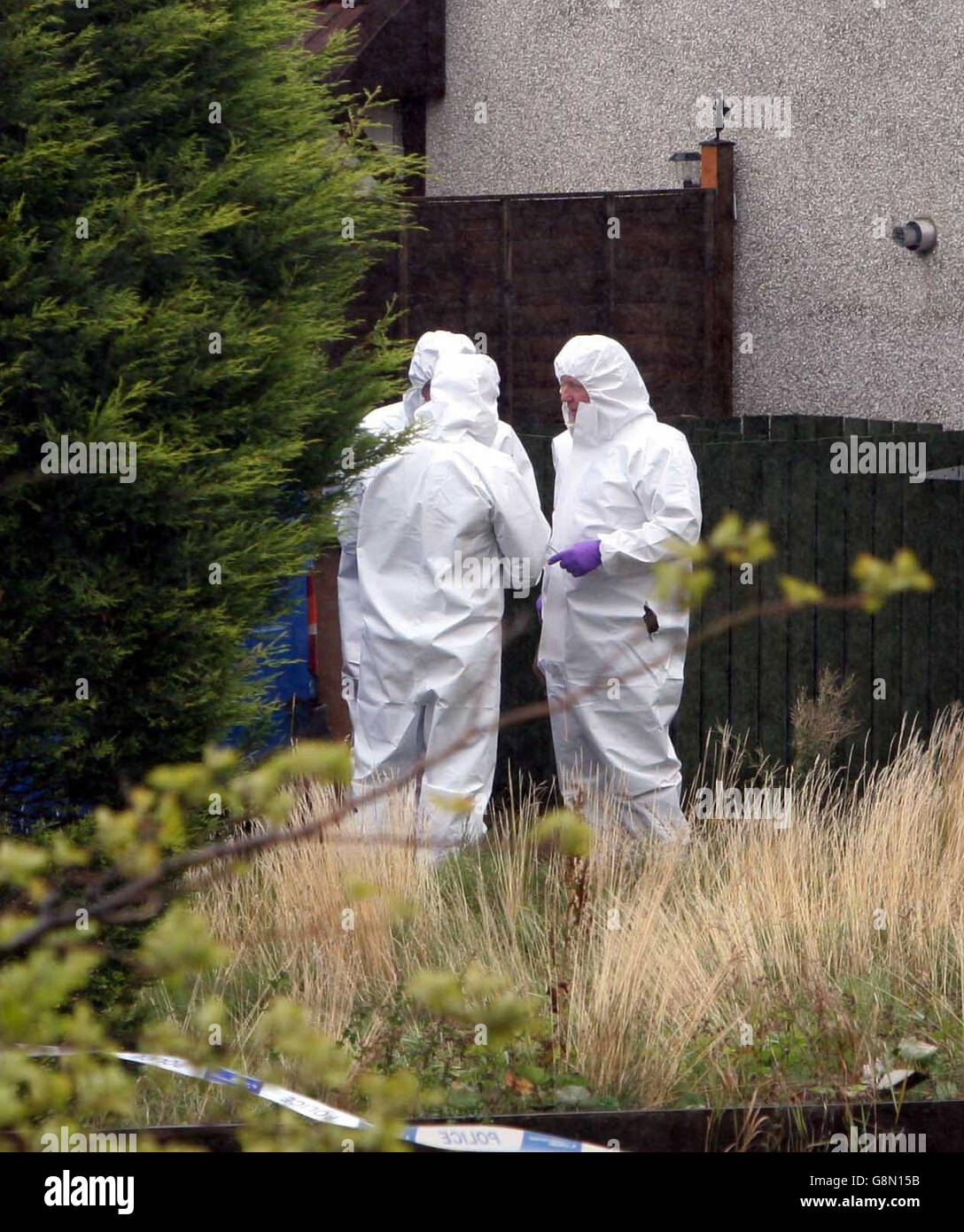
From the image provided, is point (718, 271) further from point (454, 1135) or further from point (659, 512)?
point (454, 1135)

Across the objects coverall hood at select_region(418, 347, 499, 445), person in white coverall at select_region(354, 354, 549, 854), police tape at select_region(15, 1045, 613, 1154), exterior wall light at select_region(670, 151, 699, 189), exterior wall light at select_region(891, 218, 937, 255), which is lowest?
police tape at select_region(15, 1045, 613, 1154)

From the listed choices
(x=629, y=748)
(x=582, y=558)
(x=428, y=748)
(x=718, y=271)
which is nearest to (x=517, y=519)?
(x=582, y=558)

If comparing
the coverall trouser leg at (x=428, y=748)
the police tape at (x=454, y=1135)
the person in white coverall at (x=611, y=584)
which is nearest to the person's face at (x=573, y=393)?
the person in white coverall at (x=611, y=584)

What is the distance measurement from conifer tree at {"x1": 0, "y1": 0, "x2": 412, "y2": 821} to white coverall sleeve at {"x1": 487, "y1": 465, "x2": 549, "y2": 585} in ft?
7.53

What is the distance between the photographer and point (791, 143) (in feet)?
34.6

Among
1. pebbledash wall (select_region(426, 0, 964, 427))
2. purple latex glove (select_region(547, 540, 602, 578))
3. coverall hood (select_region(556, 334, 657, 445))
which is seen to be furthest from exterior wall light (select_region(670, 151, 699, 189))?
purple latex glove (select_region(547, 540, 602, 578))

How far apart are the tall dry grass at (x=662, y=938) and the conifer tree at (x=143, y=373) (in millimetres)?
716

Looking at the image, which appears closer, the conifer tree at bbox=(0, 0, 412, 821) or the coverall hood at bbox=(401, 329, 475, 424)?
the conifer tree at bbox=(0, 0, 412, 821)

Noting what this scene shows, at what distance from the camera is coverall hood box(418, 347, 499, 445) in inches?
256

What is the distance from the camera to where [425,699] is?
664 cm

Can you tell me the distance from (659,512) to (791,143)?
4.74m

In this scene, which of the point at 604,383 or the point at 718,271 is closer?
the point at 604,383

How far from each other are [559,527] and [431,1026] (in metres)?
3.14

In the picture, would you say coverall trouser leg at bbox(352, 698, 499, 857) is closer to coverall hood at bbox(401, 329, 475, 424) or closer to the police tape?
coverall hood at bbox(401, 329, 475, 424)
